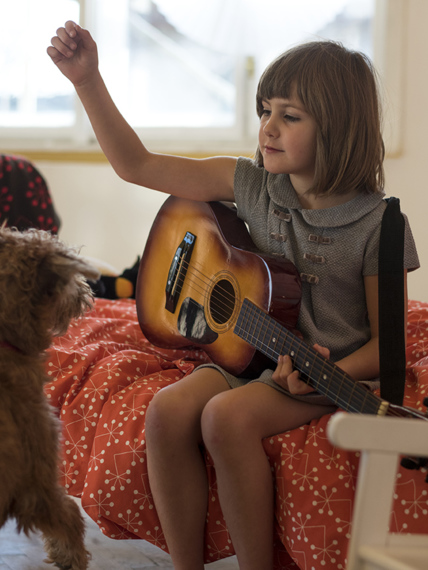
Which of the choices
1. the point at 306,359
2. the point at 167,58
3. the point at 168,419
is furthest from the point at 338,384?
the point at 167,58

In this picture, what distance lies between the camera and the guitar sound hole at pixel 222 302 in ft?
5.02

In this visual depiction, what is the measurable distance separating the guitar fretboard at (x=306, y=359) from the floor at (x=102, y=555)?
673 millimetres

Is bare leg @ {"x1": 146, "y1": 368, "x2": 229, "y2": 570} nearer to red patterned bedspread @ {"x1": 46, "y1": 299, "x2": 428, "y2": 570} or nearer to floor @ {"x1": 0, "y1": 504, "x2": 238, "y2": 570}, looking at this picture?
red patterned bedspread @ {"x1": 46, "y1": 299, "x2": 428, "y2": 570}

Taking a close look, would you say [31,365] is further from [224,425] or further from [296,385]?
[296,385]

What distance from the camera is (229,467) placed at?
1259 millimetres

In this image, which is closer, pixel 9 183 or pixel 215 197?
pixel 215 197

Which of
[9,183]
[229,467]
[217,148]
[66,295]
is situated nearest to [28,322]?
[66,295]

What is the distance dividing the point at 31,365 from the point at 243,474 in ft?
1.48

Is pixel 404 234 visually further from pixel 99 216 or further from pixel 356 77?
pixel 99 216

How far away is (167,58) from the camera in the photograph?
3.67m

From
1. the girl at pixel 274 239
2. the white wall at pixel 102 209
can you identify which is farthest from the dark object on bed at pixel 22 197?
the girl at pixel 274 239

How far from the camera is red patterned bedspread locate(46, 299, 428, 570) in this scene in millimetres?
1234

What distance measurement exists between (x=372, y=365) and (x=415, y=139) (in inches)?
85.2

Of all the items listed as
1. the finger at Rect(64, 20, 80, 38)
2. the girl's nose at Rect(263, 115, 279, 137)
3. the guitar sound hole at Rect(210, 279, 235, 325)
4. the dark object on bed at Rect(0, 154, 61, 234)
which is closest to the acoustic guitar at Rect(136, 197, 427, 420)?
the guitar sound hole at Rect(210, 279, 235, 325)
